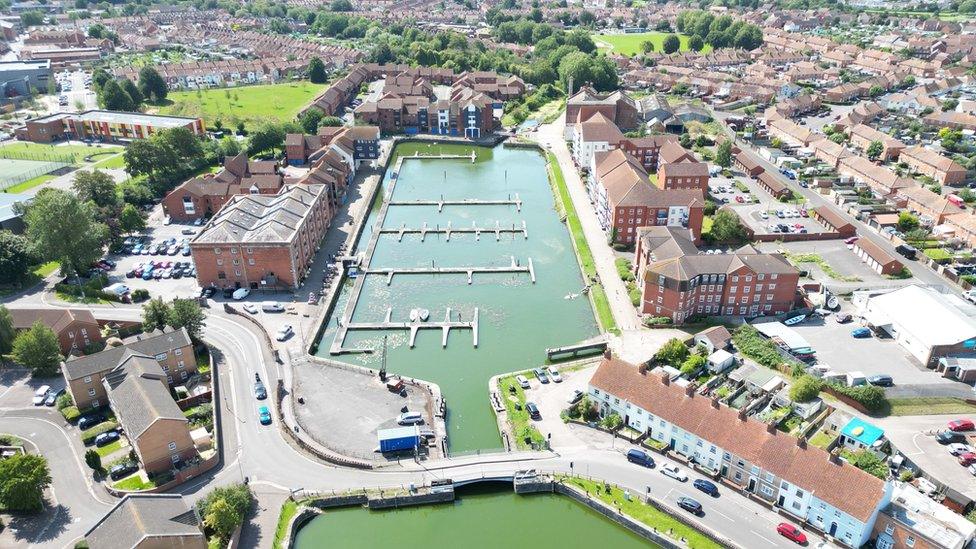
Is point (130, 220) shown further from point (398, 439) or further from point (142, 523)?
point (142, 523)

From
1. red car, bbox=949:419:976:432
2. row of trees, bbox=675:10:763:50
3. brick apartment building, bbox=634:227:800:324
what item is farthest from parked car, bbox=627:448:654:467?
row of trees, bbox=675:10:763:50

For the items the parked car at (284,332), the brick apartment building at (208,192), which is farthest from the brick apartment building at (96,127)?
the parked car at (284,332)

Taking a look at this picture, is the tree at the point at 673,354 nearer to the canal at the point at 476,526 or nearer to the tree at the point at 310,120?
the canal at the point at 476,526

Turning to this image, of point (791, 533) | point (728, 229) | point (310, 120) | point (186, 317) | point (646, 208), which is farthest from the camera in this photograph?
point (310, 120)

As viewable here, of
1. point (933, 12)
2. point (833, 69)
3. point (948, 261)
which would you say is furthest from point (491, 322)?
point (933, 12)

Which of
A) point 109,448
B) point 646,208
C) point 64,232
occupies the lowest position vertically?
point 109,448

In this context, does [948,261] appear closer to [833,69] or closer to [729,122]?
[729,122]

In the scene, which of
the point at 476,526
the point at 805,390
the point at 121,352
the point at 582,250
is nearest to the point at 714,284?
the point at 805,390
